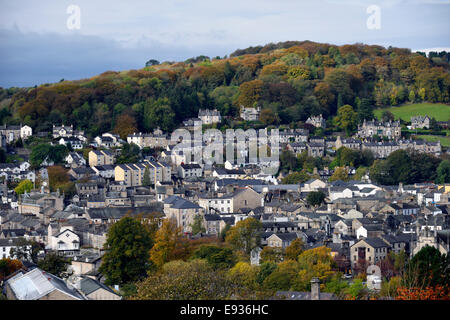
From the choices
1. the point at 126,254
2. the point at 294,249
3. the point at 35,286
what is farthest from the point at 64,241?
the point at 35,286

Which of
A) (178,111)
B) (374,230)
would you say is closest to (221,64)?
(178,111)

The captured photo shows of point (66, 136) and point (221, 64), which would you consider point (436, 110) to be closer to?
point (221, 64)

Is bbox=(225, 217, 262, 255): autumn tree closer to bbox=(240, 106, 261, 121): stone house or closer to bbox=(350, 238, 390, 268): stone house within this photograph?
bbox=(350, 238, 390, 268): stone house

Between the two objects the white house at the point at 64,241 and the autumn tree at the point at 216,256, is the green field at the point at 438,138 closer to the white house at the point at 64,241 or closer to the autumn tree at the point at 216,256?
the white house at the point at 64,241

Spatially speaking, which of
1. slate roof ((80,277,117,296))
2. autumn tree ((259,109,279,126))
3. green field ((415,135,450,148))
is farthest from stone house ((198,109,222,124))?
slate roof ((80,277,117,296))

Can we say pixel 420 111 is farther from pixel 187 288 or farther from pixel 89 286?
pixel 187 288
